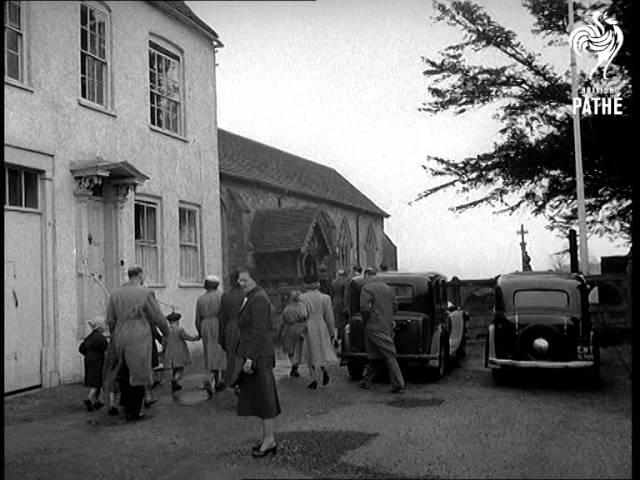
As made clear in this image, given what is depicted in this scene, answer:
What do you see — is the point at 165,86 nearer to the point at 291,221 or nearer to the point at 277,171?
the point at 277,171

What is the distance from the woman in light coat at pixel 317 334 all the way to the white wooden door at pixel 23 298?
299 centimetres

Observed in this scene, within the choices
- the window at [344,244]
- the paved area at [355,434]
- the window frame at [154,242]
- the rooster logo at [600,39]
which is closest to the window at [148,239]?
the window frame at [154,242]

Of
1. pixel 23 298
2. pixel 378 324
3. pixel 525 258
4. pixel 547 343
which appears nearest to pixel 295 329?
pixel 378 324

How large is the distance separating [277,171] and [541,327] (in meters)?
5.56

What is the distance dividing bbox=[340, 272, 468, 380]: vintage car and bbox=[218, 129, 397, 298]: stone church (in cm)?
144

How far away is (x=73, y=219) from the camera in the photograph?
7.50m

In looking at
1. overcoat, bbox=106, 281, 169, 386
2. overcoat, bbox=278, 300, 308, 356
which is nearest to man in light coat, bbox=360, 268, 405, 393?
overcoat, bbox=278, 300, 308, 356

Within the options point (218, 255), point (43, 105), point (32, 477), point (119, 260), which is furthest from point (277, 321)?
point (32, 477)

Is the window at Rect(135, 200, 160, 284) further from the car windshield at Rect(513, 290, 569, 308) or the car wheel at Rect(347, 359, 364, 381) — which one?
the car windshield at Rect(513, 290, 569, 308)

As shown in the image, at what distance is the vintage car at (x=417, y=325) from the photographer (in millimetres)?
7426

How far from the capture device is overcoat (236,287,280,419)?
437 centimetres

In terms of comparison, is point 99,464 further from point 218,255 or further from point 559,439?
point 218,255

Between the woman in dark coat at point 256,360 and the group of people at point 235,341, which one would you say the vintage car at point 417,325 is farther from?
the woman in dark coat at point 256,360

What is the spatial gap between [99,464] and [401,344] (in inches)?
155
